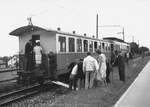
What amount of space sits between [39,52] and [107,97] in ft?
17.4

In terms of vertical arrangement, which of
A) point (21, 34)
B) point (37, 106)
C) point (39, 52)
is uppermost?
point (21, 34)

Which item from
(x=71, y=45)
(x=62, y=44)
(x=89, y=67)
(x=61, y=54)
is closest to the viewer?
(x=89, y=67)

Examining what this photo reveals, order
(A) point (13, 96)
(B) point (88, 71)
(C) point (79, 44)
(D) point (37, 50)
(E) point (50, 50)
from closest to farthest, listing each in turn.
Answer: (B) point (88, 71), (A) point (13, 96), (D) point (37, 50), (E) point (50, 50), (C) point (79, 44)

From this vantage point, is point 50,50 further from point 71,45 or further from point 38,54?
point 71,45

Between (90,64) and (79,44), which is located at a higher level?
(79,44)

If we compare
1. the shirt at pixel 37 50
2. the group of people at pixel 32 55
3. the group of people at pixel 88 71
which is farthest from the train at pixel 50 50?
the group of people at pixel 88 71

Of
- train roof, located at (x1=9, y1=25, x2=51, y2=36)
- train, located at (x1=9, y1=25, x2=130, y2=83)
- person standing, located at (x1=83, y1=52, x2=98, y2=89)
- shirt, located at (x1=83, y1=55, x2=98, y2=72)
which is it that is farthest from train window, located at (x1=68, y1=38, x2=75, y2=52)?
shirt, located at (x1=83, y1=55, x2=98, y2=72)

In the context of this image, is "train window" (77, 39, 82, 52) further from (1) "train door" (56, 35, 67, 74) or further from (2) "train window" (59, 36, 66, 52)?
(2) "train window" (59, 36, 66, 52)

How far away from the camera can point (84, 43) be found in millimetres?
20016

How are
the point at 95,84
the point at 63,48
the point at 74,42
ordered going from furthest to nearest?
the point at 74,42 → the point at 63,48 → the point at 95,84

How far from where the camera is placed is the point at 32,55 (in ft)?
50.5

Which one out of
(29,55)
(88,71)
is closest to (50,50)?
(29,55)

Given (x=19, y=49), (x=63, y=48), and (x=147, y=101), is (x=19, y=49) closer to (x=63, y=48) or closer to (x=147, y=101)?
(x=63, y=48)

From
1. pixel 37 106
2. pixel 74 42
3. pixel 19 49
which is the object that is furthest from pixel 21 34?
pixel 37 106
